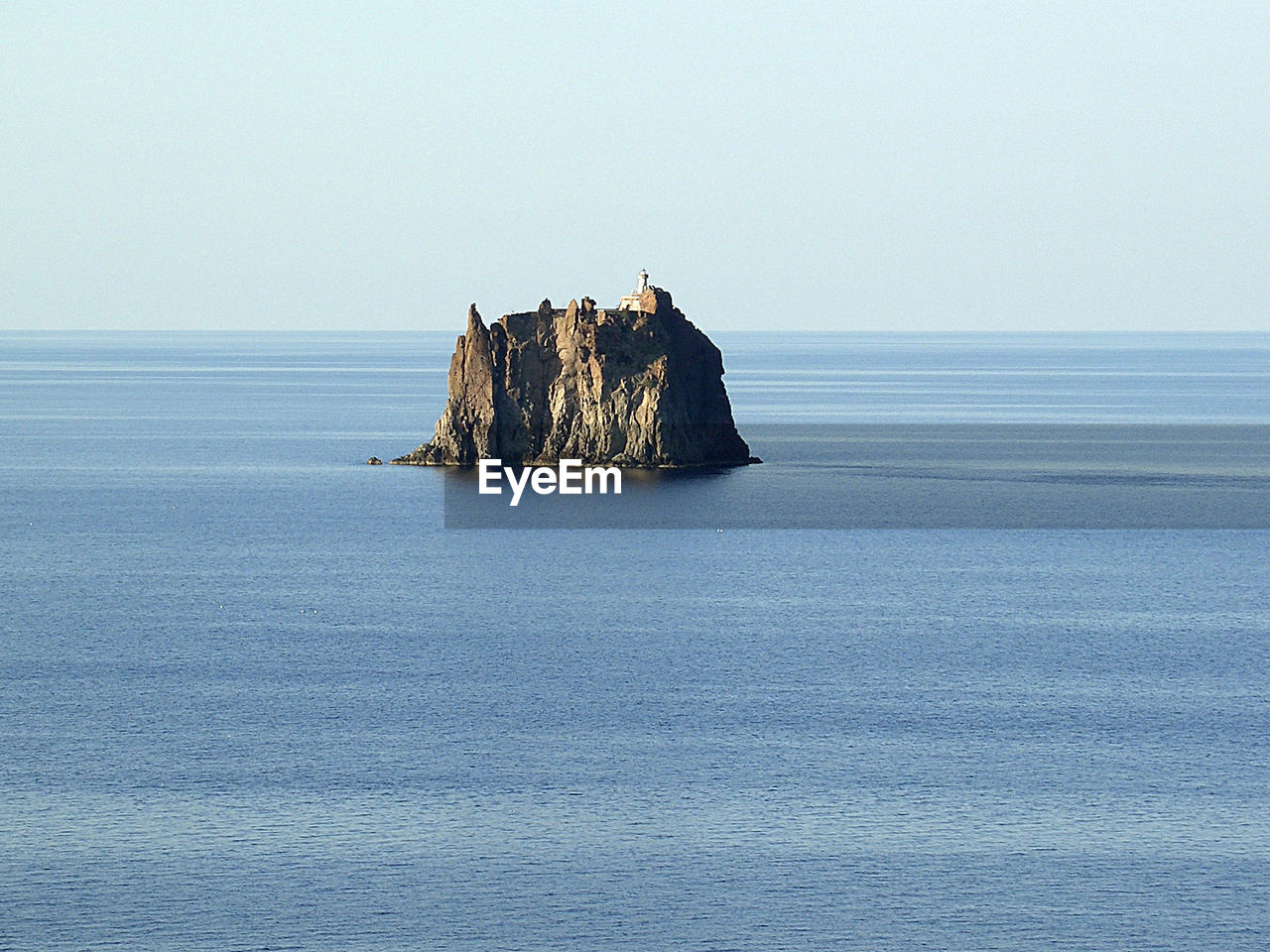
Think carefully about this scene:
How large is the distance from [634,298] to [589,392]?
1392 cm

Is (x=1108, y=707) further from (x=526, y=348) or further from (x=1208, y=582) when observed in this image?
(x=526, y=348)

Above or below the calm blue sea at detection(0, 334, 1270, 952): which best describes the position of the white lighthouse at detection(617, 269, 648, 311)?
above

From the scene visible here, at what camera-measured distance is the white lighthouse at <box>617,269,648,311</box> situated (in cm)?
16675

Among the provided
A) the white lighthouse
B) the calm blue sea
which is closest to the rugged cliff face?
the white lighthouse

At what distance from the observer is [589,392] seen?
6225 inches

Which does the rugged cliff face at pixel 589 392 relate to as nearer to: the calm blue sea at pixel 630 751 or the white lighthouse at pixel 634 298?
the white lighthouse at pixel 634 298

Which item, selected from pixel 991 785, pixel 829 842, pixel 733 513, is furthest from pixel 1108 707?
pixel 733 513

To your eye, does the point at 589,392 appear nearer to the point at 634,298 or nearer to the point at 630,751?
the point at 634,298

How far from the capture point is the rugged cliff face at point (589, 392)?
15738 centimetres

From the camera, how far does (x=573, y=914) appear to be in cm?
4506

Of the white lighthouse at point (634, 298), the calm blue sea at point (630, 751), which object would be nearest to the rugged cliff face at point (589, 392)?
the white lighthouse at point (634, 298)

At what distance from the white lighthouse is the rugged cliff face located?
1.67 meters

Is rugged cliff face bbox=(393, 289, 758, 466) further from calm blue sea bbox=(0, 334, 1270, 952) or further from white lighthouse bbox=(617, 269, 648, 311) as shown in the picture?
calm blue sea bbox=(0, 334, 1270, 952)

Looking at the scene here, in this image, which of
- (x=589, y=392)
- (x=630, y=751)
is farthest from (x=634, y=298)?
(x=630, y=751)
